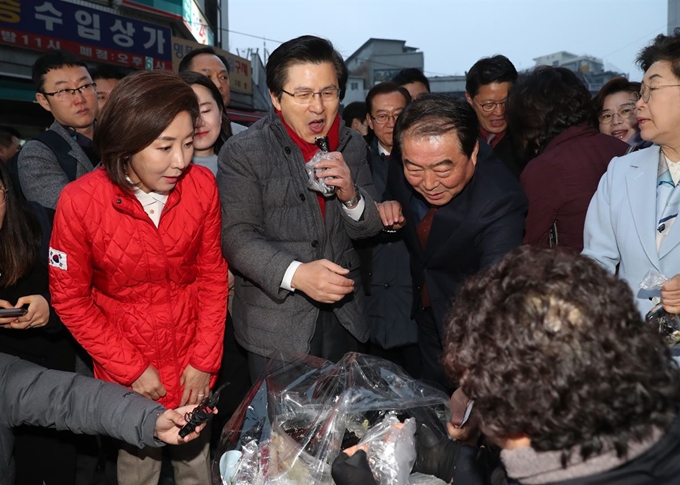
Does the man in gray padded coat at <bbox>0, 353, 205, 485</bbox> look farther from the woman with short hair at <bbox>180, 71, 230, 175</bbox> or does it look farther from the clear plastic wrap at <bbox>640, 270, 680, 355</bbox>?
the clear plastic wrap at <bbox>640, 270, 680, 355</bbox>

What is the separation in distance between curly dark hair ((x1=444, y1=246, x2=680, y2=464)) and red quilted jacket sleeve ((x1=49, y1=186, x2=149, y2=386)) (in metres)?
1.73

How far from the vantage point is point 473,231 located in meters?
2.52

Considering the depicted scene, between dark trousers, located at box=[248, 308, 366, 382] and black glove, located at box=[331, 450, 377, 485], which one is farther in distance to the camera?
dark trousers, located at box=[248, 308, 366, 382]

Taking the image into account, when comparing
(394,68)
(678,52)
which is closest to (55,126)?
(678,52)

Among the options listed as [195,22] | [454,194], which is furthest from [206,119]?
[195,22]

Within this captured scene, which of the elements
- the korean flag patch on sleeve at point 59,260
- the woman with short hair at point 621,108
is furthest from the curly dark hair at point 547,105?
the korean flag patch on sleeve at point 59,260

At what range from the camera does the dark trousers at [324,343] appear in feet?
8.91

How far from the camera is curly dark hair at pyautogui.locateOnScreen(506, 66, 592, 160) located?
3.13m

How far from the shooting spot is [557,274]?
1.13 m

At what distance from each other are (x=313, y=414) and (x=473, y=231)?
110 cm

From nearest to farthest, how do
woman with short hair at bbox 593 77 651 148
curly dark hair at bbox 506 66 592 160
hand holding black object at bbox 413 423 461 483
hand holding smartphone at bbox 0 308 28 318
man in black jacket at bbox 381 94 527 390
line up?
hand holding black object at bbox 413 423 461 483
hand holding smartphone at bbox 0 308 28 318
man in black jacket at bbox 381 94 527 390
curly dark hair at bbox 506 66 592 160
woman with short hair at bbox 593 77 651 148

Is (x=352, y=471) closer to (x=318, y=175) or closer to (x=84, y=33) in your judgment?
(x=318, y=175)

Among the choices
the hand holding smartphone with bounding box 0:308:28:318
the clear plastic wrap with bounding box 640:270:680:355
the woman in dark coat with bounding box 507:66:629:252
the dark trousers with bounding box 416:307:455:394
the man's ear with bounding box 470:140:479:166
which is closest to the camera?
the clear plastic wrap with bounding box 640:270:680:355

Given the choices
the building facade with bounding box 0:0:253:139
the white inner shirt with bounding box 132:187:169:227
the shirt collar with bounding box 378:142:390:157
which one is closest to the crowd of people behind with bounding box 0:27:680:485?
the white inner shirt with bounding box 132:187:169:227
